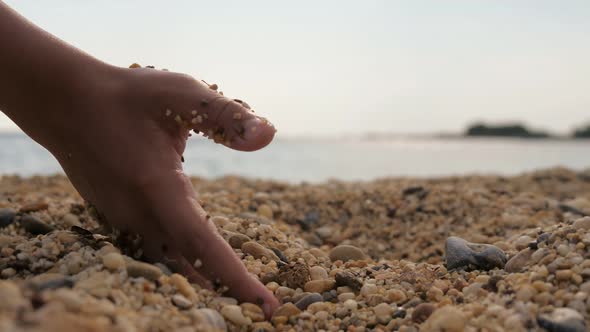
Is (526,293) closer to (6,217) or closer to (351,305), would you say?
(351,305)

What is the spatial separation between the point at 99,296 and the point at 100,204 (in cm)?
60

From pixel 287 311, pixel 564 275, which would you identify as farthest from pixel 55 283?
pixel 564 275

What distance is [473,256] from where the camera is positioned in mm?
2188

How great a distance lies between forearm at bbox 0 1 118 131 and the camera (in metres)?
1.91

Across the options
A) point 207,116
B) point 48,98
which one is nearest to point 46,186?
point 48,98

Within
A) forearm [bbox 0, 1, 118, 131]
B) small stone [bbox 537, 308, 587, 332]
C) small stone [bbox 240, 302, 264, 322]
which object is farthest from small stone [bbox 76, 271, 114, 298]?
small stone [bbox 537, 308, 587, 332]

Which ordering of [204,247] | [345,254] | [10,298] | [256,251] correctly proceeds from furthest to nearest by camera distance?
1. [345,254]
2. [256,251]
3. [204,247]
4. [10,298]

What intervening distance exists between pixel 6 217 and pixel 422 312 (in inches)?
69.7

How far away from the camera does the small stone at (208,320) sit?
150 centimetres

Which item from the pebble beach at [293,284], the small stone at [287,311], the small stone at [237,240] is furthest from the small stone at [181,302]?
the small stone at [237,240]

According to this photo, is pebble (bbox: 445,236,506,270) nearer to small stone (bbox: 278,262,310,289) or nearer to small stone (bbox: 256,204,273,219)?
small stone (bbox: 278,262,310,289)

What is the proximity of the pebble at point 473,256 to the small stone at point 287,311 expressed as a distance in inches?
28.5

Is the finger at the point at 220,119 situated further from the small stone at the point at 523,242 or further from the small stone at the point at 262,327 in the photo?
the small stone at the point at 523,242

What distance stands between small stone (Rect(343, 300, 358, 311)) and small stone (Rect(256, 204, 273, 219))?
1.66 metres
